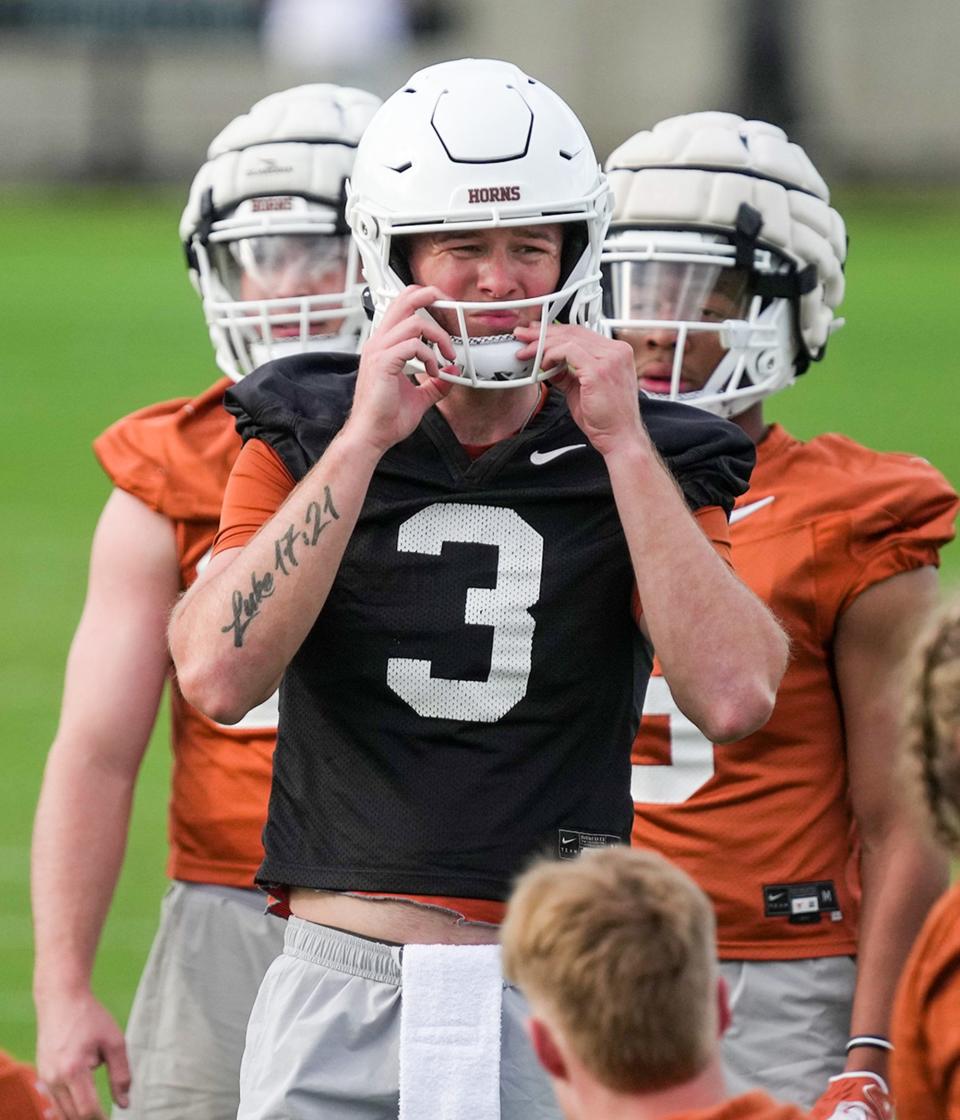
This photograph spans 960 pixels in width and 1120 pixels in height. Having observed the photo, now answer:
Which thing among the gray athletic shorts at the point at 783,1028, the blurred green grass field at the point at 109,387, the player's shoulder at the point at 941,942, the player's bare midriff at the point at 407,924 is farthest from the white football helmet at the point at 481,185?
the blurred green grass field at the point at 109,387

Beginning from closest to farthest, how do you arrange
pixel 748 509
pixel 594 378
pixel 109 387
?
pixel 594 378 < pixel 748 509 < pixel 109 387

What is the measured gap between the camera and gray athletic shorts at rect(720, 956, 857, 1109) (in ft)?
13.2

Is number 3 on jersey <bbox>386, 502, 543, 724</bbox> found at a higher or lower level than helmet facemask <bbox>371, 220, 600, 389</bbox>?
lower

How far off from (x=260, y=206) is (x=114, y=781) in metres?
1.24

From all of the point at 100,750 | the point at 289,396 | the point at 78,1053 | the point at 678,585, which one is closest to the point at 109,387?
the point at 100,750

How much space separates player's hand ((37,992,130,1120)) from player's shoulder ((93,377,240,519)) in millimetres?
888

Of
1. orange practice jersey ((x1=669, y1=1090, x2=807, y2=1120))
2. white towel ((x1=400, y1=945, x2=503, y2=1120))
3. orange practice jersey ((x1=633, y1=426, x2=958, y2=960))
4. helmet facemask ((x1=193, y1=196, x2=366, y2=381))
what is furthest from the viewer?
helmet facemask ((x1=193, y1=196, x2=366, y2=381))

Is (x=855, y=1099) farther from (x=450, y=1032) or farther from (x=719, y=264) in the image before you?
(x=719, y=264)

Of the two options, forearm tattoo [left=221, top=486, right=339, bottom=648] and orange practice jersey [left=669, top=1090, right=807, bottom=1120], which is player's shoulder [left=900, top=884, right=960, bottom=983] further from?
forearm tattoo [left=221, top=486, right=339, bottom=648]

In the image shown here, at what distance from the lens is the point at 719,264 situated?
4.33 m

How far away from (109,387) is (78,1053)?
15128mm

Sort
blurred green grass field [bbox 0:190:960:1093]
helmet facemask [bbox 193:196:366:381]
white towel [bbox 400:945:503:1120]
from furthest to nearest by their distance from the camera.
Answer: blurred green grass field [bbox 0:190:960:1093] < helmet facemask [bbox 193:196:366:381] < white towel [bbox 400:945:503:1120]

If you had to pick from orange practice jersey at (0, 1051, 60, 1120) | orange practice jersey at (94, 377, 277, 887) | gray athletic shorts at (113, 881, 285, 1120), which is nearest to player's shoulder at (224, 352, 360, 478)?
orange practice jersey at (94, 377, 277, 887)

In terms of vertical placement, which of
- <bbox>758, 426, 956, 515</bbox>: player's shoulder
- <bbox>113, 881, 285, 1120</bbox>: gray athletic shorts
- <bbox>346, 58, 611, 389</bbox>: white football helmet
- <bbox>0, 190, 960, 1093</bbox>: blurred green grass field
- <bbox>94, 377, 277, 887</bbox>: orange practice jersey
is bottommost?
<bbox>0, 190, 960, 1093</bbox>: blurred green grass field
